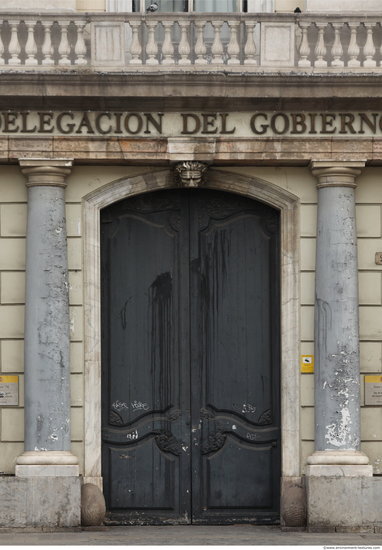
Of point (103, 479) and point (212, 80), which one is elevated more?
point (212, 80)

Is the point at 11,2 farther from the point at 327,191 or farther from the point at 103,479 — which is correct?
the point at 103,479

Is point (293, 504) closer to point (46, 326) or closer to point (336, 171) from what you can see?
point (46, 326)

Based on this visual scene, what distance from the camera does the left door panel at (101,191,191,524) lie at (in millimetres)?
21750

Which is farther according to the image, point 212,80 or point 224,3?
point 224,3

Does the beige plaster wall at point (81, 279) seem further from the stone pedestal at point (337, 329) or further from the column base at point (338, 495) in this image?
the column base at point (338, 495)

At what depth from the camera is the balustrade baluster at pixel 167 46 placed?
838 inches

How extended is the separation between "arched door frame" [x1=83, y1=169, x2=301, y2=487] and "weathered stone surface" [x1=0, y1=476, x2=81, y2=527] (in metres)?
0.53

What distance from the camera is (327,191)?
2142 cm

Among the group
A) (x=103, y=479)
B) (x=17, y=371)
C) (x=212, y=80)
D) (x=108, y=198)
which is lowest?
(x=103, y=479)

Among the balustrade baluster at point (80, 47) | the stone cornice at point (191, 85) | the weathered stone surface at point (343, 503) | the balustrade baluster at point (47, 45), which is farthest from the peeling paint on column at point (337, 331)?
the balustrade baluster at point (47, 45)

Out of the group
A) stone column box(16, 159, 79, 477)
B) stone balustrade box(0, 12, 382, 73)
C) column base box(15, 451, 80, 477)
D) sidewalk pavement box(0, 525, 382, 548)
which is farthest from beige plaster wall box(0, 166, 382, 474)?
stone balustrade box(0, 12, 382, 73)

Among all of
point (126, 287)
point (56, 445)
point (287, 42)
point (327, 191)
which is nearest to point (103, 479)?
point (56, 445)

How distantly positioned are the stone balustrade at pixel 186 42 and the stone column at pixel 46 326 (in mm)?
1332

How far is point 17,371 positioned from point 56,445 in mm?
1066
